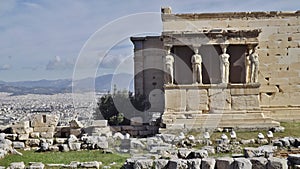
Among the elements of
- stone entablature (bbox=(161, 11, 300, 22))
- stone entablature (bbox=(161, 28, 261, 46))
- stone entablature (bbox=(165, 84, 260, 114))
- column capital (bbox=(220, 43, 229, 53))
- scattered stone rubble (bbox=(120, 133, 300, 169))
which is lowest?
scattered stone rubble (bbox=(120, 133, 300, 169))

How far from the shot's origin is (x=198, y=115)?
70.5 feet

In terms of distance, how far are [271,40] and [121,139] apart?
1032cm

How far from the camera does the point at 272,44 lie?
24.1 metres

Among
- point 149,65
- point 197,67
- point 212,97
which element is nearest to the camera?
point 212,97

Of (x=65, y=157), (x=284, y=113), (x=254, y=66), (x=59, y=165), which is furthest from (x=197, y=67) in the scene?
(x=59, y=165)

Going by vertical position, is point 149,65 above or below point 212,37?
below

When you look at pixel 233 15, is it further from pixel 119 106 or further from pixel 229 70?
pixel 119 106

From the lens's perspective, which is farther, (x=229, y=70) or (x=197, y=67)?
(x=229, y=70)

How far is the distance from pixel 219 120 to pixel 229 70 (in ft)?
11.0

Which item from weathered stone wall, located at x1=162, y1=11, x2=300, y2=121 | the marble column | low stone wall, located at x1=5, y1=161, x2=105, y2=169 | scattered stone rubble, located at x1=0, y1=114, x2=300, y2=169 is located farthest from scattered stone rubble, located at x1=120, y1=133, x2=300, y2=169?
weathered stone wall, located at x1=162, y1=11, x2=300, y2=121

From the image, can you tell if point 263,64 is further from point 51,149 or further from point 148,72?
point 51,149

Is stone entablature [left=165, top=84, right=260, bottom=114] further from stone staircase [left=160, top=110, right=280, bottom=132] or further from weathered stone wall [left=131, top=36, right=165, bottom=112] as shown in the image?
weathered stone wall [left=131, top=36, right=165, bottom=112]

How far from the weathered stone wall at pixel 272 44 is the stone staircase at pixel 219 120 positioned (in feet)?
8.34

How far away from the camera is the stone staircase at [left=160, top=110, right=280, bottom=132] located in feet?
67.9
